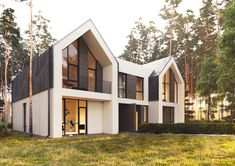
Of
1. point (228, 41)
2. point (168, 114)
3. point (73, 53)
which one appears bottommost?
point (168, 114)

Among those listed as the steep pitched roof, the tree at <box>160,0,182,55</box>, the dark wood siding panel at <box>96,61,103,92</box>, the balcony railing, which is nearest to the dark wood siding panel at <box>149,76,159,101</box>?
the steep pitched roof

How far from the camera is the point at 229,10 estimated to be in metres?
14.3

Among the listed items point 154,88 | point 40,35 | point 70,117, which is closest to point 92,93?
point 70,117

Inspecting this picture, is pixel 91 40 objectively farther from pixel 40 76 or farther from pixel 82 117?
pixel 82 117

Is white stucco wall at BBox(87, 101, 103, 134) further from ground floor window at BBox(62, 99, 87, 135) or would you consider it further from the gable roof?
the gable roof

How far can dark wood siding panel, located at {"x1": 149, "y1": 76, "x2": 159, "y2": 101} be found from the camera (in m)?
21.7

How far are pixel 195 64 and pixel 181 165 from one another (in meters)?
28.5

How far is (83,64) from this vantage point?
16.6 meters

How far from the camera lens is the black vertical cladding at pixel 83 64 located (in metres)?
16.3

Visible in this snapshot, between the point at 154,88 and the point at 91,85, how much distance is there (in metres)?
7.20

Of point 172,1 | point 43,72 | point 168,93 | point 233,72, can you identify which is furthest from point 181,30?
point 43,72

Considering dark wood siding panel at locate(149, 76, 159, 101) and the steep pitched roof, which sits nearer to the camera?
dark wood siding panel at locate(149, 76, 159, 101)

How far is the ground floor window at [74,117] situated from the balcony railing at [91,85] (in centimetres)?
103

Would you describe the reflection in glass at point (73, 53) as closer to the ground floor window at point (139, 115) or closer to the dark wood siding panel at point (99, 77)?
the dark wood siding panel at point (99, 77)
